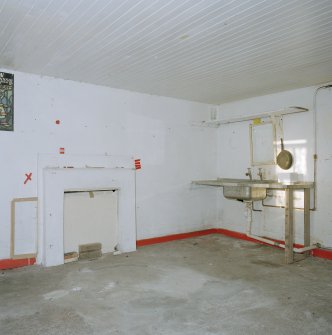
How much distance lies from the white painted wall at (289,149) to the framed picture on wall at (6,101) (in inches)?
133

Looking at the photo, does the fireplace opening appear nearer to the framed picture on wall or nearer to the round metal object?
the framed picture on wall

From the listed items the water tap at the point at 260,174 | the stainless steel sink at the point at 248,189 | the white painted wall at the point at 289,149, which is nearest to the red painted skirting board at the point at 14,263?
the stainless steel sink at the point at 248,189

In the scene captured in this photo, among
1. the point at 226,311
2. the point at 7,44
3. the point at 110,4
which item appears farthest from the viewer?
the point at 7,44

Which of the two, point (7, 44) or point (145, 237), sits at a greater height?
point (7, 44)

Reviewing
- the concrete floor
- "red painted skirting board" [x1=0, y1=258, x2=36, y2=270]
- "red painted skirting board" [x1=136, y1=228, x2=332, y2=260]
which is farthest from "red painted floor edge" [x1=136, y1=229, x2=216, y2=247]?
"red painted skirting board" [x1=0, y1=258, x2=36, y2=270]

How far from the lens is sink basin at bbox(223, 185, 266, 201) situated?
433 centimetres

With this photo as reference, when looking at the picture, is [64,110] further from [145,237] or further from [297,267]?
[297,267]

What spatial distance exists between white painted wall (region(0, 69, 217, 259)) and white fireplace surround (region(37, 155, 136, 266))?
13 centimetres

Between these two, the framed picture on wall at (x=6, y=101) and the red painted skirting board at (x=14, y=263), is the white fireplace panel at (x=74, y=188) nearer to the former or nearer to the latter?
the red painted skirting board at (x=14, y=263)

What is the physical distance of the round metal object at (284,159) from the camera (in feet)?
14.6

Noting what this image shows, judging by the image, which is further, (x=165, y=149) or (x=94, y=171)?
(x=165, y=149)

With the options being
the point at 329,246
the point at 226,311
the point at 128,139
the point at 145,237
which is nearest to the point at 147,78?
the point at 128,139

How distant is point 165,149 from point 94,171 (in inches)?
51.2

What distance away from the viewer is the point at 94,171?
4.08m
